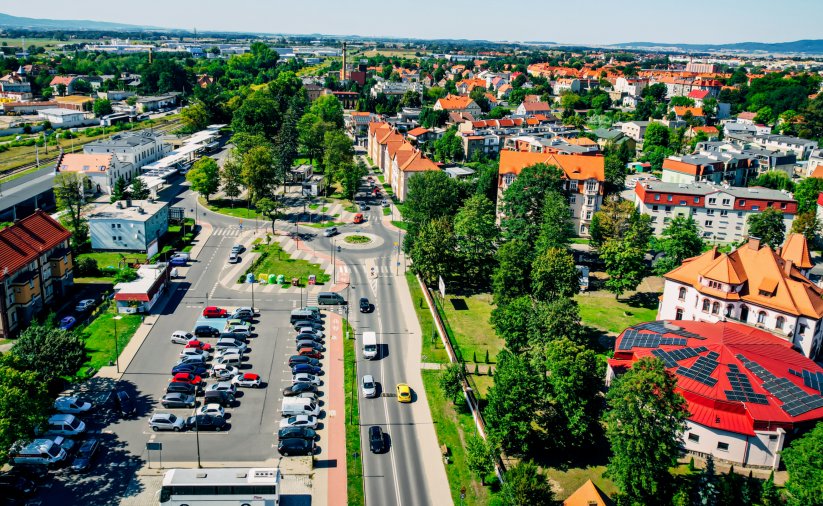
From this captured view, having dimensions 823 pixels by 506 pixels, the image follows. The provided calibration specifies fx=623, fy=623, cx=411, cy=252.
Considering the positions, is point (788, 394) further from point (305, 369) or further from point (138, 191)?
point (138, 191)

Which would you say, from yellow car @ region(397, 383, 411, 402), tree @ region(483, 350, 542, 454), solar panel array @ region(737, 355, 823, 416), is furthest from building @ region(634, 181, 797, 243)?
tree @ region(483, 350, 542, 454)

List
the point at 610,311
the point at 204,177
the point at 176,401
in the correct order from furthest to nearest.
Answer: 1. the point at 204,177
2. the point at 610,311
3. the point at 176,401

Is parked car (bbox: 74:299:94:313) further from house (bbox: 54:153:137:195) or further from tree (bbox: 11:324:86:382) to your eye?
house (bbox: 54:153:137:195)

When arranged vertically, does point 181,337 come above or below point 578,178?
below

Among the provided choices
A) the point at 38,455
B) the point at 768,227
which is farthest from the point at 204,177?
the point at 768,227

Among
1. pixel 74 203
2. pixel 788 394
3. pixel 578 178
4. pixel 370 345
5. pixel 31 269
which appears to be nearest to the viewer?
pixel 788 394

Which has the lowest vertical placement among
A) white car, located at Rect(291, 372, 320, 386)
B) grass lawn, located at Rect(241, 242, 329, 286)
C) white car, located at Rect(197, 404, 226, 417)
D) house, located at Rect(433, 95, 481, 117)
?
white car, located at Rect(197, 404, 226, 417)

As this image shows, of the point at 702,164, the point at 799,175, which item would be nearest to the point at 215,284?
the point at 702,164
